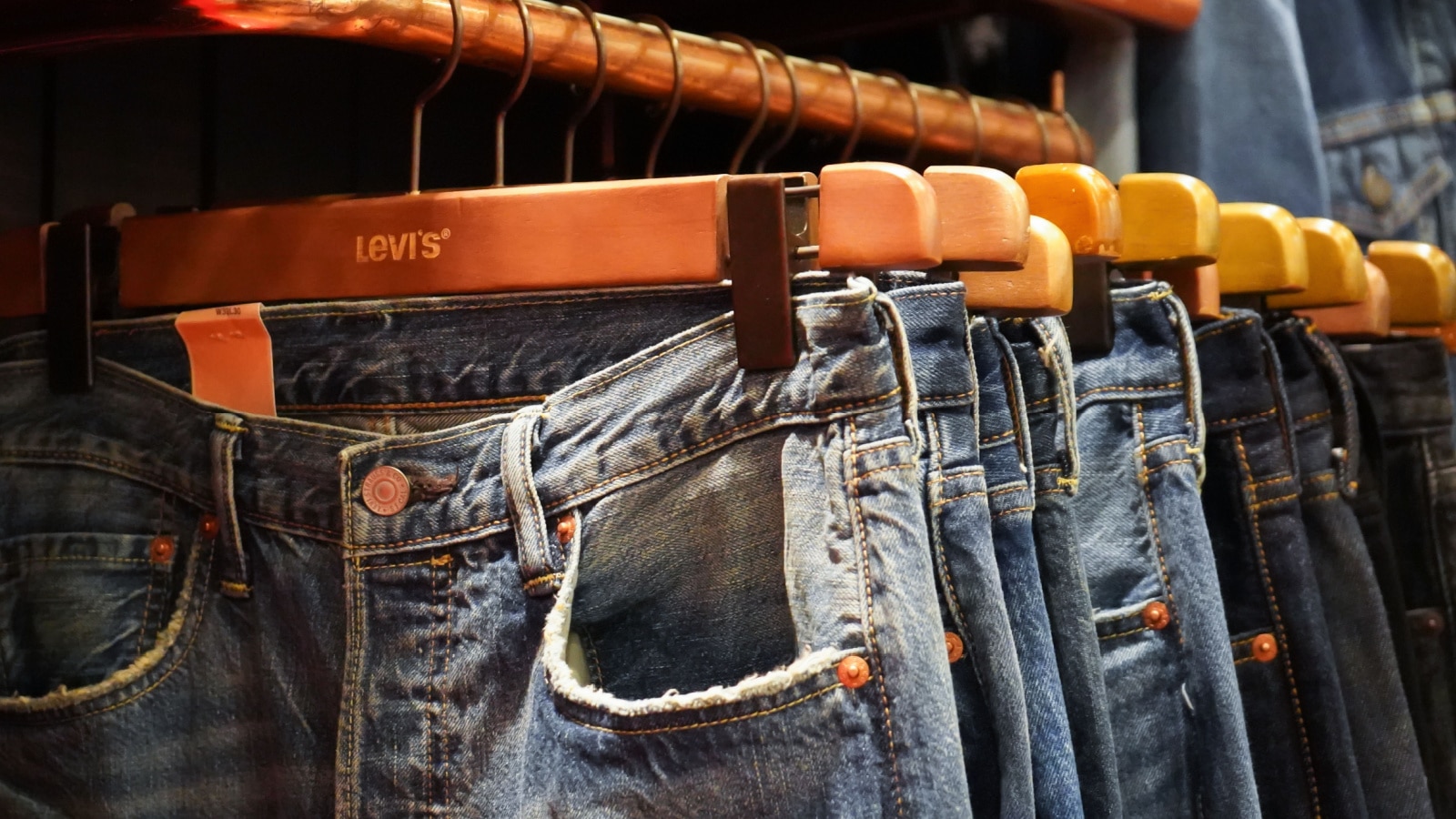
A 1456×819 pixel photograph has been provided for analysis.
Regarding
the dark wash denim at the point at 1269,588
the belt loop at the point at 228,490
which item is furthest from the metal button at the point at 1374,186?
the belt loop at the point at 228,490

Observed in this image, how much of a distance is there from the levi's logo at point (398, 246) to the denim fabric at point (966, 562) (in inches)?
8.7

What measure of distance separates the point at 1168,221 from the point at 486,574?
473 mm

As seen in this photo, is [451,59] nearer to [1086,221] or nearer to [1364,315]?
[1086,221]

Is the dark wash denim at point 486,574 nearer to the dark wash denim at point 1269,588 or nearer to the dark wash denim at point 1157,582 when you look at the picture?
the dark wash denim at point 1157,582

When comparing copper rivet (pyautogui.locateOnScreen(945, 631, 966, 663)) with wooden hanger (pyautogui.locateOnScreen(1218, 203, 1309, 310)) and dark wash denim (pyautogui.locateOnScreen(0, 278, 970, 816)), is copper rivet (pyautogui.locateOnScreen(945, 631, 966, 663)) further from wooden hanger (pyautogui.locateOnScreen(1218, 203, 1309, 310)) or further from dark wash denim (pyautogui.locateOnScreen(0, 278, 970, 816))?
wooden hanger (pyautogui.locateOnScreen(1218, 203, 1309, 310))

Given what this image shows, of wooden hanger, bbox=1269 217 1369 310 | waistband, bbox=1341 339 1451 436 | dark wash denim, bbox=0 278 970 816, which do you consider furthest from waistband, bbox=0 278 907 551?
waistband, bbox=1341 339 1451 436

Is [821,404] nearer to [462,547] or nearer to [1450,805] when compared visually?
[462,547]

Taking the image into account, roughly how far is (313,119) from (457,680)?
21.0 inches

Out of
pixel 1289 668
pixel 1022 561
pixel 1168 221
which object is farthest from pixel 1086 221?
pixel 1289 668

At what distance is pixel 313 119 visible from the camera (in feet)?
3.19

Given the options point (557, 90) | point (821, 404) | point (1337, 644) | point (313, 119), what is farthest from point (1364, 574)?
point (313, 119)

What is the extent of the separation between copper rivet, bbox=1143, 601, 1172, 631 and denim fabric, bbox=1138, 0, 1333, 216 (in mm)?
532

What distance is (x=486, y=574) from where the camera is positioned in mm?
604

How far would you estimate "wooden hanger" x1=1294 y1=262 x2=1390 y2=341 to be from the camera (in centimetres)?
106
